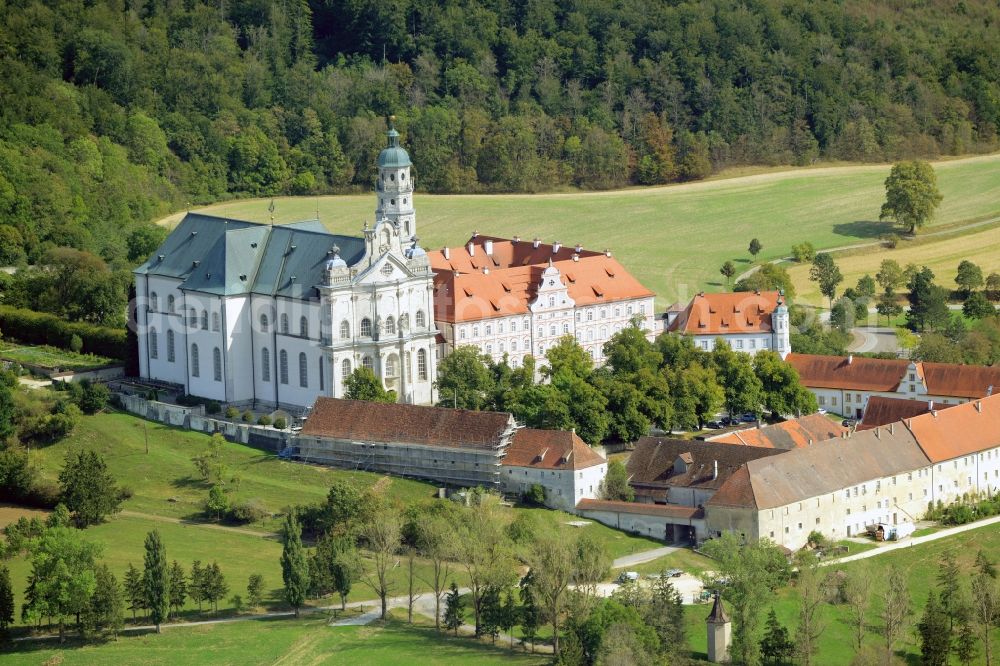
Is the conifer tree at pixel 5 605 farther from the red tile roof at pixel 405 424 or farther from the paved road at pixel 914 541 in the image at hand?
the paved road at pixel 914 541

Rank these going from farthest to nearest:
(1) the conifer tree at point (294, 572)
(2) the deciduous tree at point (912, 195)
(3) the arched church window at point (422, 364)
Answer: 1. (2) the deciduous tree at point (912, 195)
2. (3) the arched church window at point (422, 364)
3. (1) the conifer tree at point (294, 572)

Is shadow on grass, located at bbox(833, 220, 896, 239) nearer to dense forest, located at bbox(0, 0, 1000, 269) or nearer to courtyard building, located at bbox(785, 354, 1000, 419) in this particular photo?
dense forest, located at bbox(0, 0, 1000, 269)

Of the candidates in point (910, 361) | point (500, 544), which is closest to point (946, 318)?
point (910, 361)

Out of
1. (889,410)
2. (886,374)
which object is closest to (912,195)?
(886,374)

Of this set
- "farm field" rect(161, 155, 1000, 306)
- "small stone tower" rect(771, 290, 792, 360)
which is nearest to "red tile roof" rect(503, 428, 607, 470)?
"small stone tower" rect(771, 290, 792, 360)

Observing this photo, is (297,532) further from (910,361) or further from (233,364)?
(910,361)

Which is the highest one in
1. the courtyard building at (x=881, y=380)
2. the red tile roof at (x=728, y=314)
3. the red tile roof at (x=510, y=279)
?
the red tile roof at (x=510, y=279)

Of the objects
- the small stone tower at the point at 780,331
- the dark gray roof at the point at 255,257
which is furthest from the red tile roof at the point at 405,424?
the small stone tower at the point at 780,331

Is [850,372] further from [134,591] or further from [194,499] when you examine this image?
[134,591]
